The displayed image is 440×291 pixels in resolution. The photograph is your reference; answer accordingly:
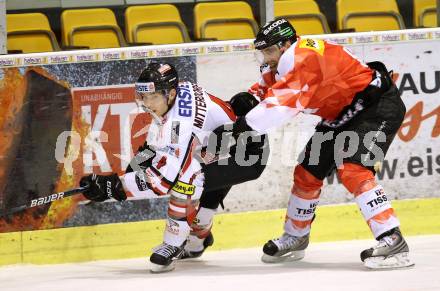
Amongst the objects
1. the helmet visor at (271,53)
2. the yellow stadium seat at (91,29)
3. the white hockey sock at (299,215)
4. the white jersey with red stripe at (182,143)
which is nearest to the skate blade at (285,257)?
the white hockey sock at (299,215)

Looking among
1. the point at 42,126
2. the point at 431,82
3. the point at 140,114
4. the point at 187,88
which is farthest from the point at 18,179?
the point at 431,82

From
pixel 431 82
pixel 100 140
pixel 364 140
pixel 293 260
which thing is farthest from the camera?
pixel 431 82

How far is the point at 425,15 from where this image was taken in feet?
23.0

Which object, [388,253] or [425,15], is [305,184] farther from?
[425,15]

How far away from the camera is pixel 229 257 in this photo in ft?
18.6

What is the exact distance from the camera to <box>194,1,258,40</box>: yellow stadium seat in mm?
6598

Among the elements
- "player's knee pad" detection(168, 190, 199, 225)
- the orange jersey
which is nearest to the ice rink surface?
"player's knee pad" detection(168, 190, 199, 225)

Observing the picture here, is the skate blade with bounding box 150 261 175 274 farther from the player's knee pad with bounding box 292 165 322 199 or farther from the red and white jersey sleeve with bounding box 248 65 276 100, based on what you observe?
the red and white jersey sleeve with bounding box 248 65 276 100

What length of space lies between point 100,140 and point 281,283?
1.66m

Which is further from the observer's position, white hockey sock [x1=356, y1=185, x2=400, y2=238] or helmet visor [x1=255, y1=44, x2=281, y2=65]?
helmet visor [x1=255, y1=44, x2=281, y2=65]

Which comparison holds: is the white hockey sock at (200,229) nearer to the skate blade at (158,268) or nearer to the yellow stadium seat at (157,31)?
the skate blade at (158,268)

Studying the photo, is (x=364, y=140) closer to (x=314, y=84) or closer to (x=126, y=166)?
(x=314, y=84)

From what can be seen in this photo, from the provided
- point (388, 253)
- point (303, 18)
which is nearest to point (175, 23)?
point (303, 18)

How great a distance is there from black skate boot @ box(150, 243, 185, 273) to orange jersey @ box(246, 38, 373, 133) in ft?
2.65
